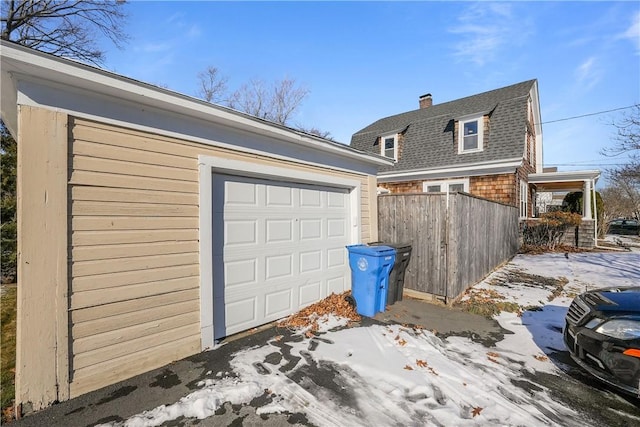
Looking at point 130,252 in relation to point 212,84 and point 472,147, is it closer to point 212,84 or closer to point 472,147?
point 472,147

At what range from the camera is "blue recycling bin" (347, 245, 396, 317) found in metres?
4.67

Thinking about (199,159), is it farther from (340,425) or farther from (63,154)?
(340,425)

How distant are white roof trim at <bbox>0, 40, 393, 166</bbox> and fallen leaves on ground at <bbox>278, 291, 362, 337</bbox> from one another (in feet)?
9.34

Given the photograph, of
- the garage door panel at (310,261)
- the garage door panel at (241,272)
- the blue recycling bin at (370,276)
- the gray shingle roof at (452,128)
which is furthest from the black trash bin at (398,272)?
the gray shingle roof at (452,128)

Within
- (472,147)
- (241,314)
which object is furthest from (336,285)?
(472,147)

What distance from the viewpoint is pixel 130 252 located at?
2982mm

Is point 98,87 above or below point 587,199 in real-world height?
above

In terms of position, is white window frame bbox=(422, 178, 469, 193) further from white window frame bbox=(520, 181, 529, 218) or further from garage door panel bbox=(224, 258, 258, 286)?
garage door panel bbox=(224, 258, 258, 286)

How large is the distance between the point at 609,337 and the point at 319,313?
3429 millimetres

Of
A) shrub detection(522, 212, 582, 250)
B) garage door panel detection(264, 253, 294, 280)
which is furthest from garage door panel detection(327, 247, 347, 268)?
shrub detection(522, 212, 582, 250)

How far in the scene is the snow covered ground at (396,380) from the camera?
7.83ft

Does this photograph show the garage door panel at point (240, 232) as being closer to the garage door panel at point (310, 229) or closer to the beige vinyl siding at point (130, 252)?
the beige vinyl siding at point (130, 252)

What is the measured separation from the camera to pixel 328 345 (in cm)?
364

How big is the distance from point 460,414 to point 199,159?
147 inches
